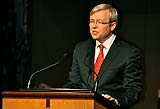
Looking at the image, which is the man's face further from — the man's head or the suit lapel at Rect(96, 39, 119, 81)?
the suit lapel at Rect(96, 39, 119, 81)

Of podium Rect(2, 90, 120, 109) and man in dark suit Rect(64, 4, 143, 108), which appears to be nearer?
podium Rect(2, 90, 120, 109)

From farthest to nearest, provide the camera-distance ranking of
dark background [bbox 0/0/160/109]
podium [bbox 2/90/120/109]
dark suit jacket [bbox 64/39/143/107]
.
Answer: dark background [bbox 0/0/160/109]
dark suit jacket [bbox 64/39/143/107]
podium [bbox 2/90/120/109]

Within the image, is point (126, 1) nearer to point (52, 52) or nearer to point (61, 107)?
point (52, 52)

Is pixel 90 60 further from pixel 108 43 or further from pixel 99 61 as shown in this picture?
pixel 108 43

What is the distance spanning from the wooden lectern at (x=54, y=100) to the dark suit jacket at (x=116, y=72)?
1.68 feet

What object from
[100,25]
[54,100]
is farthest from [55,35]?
[54,100]

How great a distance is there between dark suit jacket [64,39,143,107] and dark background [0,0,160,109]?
4.72ft

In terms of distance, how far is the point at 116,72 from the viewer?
380 centimetres

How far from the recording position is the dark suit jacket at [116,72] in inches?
146

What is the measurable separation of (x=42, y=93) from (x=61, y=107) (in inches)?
6.1

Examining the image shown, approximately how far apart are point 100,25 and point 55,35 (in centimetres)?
170

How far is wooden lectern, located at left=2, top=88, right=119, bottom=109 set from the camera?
303cm

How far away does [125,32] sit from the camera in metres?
6.30

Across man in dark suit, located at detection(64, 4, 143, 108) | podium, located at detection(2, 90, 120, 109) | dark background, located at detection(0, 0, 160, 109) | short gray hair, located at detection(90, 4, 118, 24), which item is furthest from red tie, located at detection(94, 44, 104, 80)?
dark background, located at detection(0, 0, 160, 109)
